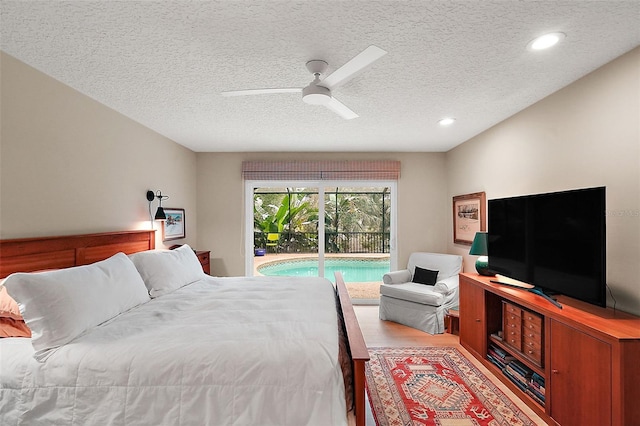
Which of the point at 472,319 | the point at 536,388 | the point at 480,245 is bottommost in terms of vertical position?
the point at 536,388

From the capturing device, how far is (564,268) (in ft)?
7.38

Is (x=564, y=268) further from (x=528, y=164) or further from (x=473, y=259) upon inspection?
(x=473, y=259)

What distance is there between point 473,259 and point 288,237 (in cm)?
281

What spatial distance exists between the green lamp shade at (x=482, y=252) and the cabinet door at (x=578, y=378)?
1209 mm

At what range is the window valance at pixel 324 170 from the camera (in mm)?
4965

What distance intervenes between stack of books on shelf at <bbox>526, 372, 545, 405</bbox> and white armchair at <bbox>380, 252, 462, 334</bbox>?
1.38 m

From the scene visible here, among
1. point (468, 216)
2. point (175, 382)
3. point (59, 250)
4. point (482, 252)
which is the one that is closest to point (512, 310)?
point (482, 252)

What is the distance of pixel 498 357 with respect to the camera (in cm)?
281

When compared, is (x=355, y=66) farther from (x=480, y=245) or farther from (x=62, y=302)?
(x=480, y=245)

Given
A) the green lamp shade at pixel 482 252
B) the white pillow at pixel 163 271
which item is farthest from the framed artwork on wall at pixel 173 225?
the green lamp shade at pixel 482 252

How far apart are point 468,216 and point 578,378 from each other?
259cm

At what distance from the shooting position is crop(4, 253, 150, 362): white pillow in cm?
170

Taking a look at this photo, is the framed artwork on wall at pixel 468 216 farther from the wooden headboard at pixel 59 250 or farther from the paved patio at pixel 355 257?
the wooden headboard at pixel 59 250

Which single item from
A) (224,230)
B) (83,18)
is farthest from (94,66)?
(224,230)
